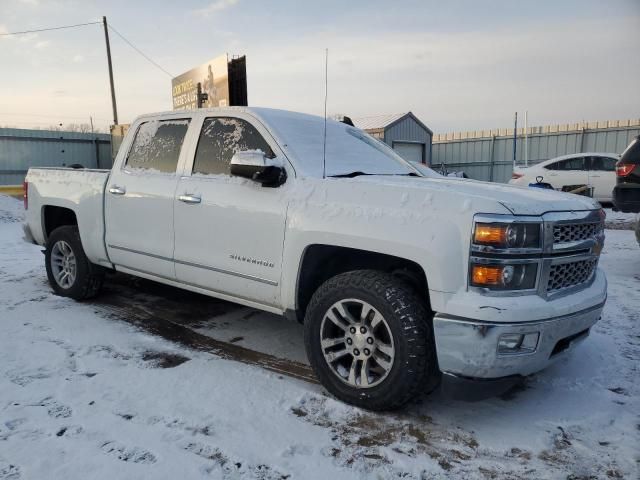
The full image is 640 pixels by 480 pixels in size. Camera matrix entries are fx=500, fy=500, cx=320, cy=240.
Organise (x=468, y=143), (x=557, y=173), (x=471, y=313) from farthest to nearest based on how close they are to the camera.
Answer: (x=468, y=143), (x=557, y=173), (x=471, y=313)

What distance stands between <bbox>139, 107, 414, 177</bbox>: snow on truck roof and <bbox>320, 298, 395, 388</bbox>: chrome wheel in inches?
38.2

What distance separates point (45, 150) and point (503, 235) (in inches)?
919

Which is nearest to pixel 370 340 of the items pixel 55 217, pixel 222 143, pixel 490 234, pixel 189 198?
pixel 490 234

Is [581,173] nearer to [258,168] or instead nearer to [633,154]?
[633,154]

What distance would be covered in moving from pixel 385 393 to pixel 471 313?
712 mm

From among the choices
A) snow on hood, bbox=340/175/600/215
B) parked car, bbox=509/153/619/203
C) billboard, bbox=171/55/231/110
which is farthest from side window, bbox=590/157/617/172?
snow on hood, bbox=340/175/600/215

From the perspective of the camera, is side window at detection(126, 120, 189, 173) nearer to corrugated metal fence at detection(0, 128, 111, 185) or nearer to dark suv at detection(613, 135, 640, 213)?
dark suv at detection(613, 135, 640, 213)

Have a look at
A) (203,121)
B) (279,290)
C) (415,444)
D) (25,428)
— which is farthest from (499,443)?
(203,121)

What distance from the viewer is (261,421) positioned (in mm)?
2848

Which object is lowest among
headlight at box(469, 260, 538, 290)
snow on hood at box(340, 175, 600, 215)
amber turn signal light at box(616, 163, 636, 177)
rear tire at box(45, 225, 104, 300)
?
rear tire at box(45, 225, 104, 300)

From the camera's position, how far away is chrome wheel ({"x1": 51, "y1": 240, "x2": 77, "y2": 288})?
16.9 feet

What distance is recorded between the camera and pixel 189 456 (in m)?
2.49

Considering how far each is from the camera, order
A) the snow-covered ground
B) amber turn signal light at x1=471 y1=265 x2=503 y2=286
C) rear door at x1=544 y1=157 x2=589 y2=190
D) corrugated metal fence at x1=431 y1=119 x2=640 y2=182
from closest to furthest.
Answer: the snow-covered ground → amber turn signal light at x1=471 y1=265 x2=503 y2=286 → rear door at x1=544 y1=157 x2=589 y2=190 → corrugated metal fence at x1=431 y1=119 x2=640 y2=182

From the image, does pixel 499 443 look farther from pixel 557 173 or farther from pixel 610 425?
pixel 557 173
